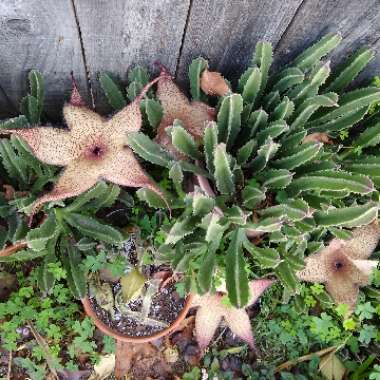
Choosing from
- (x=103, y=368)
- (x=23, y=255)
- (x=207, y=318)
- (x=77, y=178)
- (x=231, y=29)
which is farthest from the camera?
(x=103, y=368)

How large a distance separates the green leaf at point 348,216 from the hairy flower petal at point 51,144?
29.9 inches

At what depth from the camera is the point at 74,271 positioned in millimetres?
1703

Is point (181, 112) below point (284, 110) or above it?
below

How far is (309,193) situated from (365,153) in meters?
0.32

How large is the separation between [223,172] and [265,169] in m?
0.19

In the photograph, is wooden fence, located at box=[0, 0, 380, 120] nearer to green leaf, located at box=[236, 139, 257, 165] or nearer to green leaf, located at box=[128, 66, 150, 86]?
green leaf, located at box=[128, 66, 150, 86]

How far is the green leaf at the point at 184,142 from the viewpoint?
1.51 m

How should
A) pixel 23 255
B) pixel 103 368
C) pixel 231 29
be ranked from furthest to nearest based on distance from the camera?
pixel 103 368
pixel 23 255
pixel 231 29

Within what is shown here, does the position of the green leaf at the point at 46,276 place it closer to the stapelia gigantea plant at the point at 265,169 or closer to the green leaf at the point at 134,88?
the stapelia gigantea plant at the point at 265,169

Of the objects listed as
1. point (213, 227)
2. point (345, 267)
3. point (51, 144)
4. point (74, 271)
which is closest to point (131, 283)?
point (74, 271)

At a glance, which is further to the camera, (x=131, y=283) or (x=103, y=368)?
(x=103, y=368)

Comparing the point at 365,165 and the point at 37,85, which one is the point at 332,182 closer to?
the point at 365,165

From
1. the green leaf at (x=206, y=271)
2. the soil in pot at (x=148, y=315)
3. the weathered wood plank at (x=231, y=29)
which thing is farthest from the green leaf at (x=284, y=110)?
the soil in pot at (x=148, y=315)

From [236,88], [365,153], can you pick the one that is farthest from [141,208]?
[365,153]
